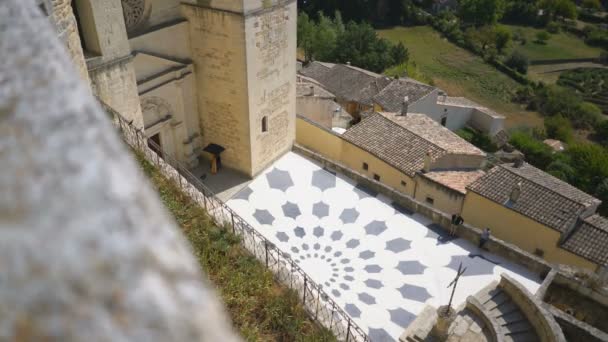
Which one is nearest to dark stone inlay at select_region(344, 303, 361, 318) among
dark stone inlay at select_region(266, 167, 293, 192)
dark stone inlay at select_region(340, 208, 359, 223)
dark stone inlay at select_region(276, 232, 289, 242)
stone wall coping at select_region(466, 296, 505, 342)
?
stone wall coping at select_region(466, 296, 505, 342)

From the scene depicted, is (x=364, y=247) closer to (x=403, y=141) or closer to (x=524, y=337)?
(x=524, y=337)

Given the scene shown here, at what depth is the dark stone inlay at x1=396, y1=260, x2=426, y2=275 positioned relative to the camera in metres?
11.9

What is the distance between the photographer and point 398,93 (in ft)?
93.9

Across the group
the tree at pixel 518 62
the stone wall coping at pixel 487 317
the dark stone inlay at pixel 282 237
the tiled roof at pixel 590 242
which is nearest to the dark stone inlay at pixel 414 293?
the stone wall coping at pixel 487 317

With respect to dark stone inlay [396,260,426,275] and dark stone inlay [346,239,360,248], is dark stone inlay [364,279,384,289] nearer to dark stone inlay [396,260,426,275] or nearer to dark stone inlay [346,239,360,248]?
dark stone inlay [396,260,426,275]

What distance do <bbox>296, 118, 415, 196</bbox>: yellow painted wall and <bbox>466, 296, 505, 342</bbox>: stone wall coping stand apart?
20.1ft

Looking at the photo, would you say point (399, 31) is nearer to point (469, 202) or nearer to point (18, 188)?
point (469, 202)

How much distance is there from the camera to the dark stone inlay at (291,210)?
13.6 metres

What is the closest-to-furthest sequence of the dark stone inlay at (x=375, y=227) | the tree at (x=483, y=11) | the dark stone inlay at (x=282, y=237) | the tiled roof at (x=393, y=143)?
the dark stone inlay at (x=282, y=237) < the dark stone inlay at (x=375, y=227) < the tiled roof at (x=393, y=143) < the tree at (x=483, y=11)

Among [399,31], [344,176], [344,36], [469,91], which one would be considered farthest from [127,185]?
[399,31]

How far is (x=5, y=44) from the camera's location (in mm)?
1480

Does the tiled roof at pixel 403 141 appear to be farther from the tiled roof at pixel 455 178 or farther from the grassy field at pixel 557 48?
the grassy field at pixel 557 48

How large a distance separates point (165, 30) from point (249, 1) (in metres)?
2.41

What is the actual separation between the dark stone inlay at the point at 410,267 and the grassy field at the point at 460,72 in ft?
111
